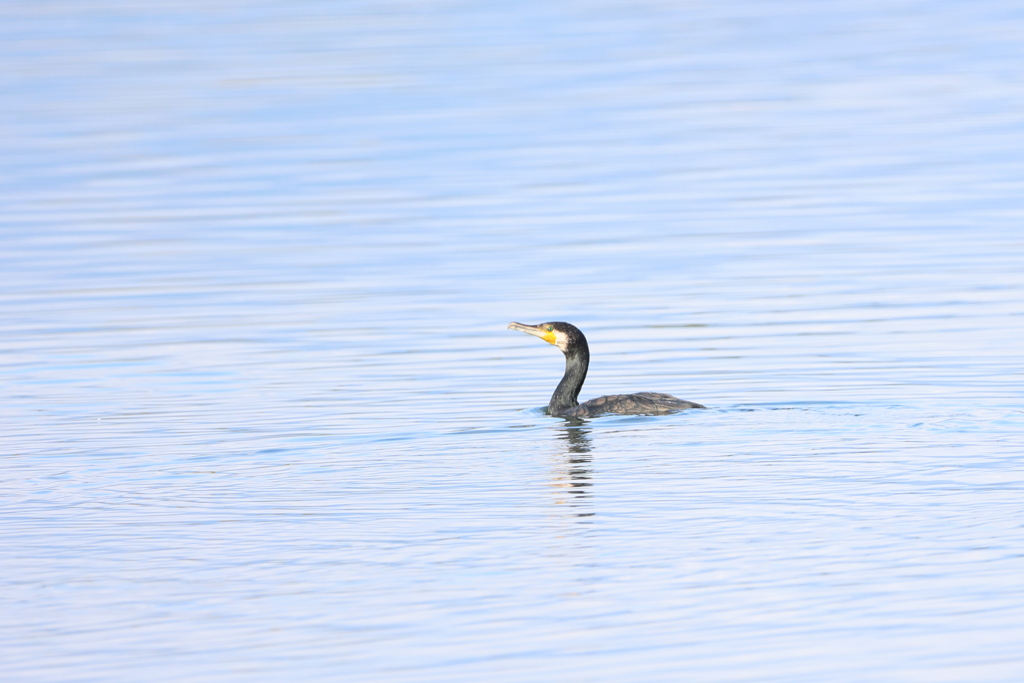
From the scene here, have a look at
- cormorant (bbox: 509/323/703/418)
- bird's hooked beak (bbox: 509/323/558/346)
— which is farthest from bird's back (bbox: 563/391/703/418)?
bird's hooked beak (bbox: 509/323/558/346)

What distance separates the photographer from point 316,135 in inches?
1243

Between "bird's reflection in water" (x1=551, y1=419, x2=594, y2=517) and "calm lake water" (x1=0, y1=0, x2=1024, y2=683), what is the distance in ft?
0.16

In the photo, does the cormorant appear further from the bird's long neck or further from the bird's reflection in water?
the bird's reflection in water

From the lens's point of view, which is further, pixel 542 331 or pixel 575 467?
pixel 542 331

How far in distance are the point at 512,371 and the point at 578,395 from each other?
40.8 inches

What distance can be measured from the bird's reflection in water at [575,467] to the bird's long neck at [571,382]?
48 cm

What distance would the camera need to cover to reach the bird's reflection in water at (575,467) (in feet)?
34.5

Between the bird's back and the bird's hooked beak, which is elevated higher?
the bird's hooked beak

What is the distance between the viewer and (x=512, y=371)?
15.9m

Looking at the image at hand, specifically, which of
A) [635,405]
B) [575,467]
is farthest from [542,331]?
[575,467]

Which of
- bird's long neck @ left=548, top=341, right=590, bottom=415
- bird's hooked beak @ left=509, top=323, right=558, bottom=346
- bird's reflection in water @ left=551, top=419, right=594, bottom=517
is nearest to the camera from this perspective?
bird's reflection in water @ left=551, top=419, right=594, bottom=517

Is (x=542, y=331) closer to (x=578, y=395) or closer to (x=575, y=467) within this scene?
(x=578, y=395)

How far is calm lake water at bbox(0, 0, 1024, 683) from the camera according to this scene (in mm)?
8211

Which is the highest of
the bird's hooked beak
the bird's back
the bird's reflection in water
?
the bird's hooked beak
